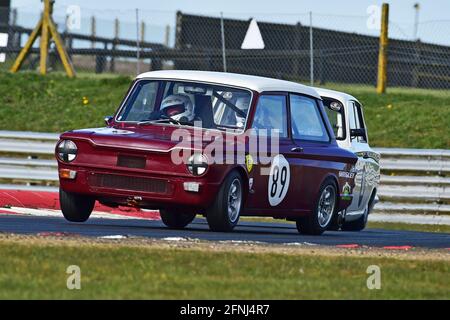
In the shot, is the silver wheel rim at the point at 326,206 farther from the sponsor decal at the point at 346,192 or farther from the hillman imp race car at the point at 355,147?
the hillman imp race car at the point at 355,147

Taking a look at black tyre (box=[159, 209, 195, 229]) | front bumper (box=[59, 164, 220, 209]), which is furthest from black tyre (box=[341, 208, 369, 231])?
front bumper (box=[59, 164, 220, 209])

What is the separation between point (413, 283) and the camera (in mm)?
9438

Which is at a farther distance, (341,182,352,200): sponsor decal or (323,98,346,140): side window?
(323,98,346,140): side window

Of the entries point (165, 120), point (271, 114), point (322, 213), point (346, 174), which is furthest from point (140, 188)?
point (346, 174)

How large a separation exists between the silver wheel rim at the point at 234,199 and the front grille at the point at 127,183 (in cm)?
67

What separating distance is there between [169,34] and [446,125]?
8.45 m

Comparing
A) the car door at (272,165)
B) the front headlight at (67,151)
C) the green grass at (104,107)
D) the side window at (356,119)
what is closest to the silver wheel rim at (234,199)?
the car door at (272,165)

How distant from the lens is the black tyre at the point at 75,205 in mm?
13621

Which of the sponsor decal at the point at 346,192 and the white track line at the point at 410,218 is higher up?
the sponsor decal at the point at 346,192

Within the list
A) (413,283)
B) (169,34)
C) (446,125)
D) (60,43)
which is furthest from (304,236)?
(169,34)

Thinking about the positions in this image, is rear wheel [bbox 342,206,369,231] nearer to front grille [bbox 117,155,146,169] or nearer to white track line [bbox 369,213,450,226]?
white track line [bbox 369,213,450,226]

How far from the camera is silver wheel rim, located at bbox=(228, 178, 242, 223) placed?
43.0 feet

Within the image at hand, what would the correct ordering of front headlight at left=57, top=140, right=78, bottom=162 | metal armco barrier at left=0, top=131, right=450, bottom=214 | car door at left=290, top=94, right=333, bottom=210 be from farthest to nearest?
metal armco barrier at left=0, top=131, right=450, bottom=214 → car door at left=290, top=94, right=333, bottom=210 → front headlight at left=57, top=140, right=78, bottom=162

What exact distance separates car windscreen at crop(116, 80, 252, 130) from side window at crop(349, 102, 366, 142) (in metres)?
3.49
